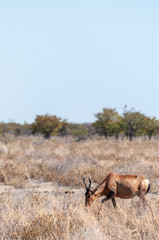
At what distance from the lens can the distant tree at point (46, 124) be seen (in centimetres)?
4044

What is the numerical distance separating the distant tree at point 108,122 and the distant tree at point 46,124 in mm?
4660

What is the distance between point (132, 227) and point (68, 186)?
6164mm

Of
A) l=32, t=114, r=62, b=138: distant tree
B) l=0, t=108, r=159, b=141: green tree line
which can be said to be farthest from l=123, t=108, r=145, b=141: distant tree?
l=32, t=114, r=62, b=138: distant tree

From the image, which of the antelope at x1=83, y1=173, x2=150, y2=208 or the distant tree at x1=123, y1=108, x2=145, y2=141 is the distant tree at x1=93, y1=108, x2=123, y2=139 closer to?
the distant tree at x1=123, y1=108, x2=145, y2=141

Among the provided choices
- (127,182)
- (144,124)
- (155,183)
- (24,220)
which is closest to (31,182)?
(155,183)

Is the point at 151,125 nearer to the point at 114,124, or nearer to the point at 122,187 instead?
the point at 114,124

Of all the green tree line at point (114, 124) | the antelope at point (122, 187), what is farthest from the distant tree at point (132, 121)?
the antelope at point (122, 187)

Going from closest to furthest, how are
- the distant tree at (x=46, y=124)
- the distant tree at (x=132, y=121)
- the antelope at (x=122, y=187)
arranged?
the antelope at (x=122, y=187), the distant tree at (x=132, y=121), the distant tree at (x=46, y=124)

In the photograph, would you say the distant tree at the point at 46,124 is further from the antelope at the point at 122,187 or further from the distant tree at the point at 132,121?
the antelope at the point at 122,187

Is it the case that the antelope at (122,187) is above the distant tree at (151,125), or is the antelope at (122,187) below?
below

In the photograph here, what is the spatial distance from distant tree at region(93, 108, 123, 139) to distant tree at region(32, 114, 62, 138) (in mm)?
4660

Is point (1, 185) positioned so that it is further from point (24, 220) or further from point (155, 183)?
point (24, 220)

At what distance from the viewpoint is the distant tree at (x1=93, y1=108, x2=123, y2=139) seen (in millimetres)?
38713

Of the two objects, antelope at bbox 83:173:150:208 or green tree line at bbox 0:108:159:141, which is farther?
green tree line at bbox 0:108:159:141
